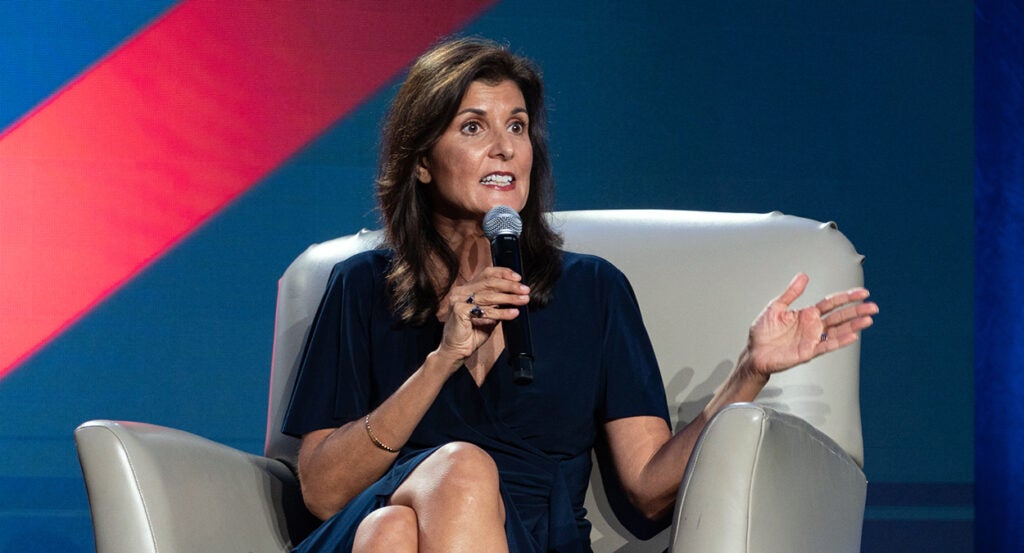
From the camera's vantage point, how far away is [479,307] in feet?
4.48

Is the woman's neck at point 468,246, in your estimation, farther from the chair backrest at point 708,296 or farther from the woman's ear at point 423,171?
the chair backrest at point 708,296

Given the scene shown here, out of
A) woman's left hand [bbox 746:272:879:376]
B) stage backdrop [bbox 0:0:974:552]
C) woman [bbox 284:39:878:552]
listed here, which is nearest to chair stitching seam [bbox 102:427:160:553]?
woman [bbox 284:39:878:552]

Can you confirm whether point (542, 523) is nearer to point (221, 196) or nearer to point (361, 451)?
point (361, 451)

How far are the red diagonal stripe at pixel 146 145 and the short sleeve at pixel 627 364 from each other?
117 centimetres

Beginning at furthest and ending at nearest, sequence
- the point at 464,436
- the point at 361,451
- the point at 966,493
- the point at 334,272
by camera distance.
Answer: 1. the point at 966,493
2. the point at 334,272
3. the point at 464,436
4. the point at 361,451

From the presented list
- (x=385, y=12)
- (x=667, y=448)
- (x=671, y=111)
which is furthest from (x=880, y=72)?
(x=667, y=448)

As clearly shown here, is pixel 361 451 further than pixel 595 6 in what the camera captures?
No

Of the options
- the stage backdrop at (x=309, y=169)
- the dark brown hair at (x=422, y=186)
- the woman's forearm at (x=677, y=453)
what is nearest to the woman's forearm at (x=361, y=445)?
the dark brown hair at (x=422, y=186)

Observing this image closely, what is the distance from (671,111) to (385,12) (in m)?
0.71

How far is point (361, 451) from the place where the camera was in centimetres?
156

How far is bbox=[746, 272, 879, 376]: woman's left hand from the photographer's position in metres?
1.46

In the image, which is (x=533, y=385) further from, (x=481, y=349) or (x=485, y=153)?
(x=485, y=153)

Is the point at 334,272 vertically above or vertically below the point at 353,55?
below

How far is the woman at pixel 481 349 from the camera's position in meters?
1.51
